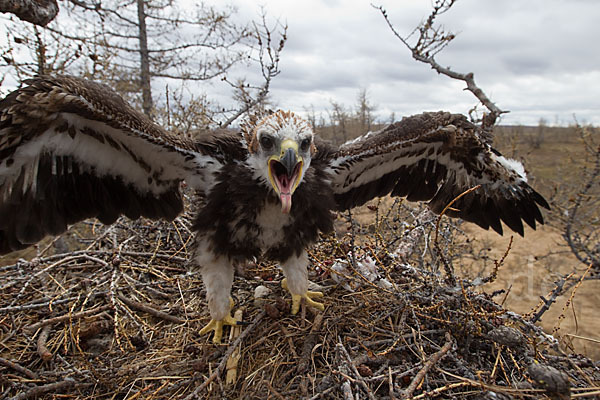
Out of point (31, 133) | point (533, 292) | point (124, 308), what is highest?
point (31, 133)

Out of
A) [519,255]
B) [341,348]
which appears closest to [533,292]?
[519,255]

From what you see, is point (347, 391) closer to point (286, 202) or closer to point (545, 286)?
point (286, 202)

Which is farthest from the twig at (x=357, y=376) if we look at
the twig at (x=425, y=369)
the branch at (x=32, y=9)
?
the branch at (x=32, y=9)

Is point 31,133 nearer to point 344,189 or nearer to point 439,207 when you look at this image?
point 344,189

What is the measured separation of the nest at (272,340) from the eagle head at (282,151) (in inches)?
33.8

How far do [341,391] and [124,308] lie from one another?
194 cm

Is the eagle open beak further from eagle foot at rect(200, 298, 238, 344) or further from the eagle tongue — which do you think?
eagle foot at rect(200, 298, 238, 344)

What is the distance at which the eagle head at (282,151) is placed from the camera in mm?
2123

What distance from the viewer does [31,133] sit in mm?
2078

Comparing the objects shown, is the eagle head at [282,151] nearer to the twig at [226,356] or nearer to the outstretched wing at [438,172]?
the outstretched wing at [438,172]

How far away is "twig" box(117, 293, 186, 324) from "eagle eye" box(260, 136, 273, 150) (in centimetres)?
174

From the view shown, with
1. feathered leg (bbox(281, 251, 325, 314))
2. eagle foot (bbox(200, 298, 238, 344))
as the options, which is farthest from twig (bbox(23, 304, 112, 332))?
feathered leg (bbox(281, 251, 325, 314))

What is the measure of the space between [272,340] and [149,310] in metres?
1.17

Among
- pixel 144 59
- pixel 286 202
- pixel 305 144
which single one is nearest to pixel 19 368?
pixel 286 202
